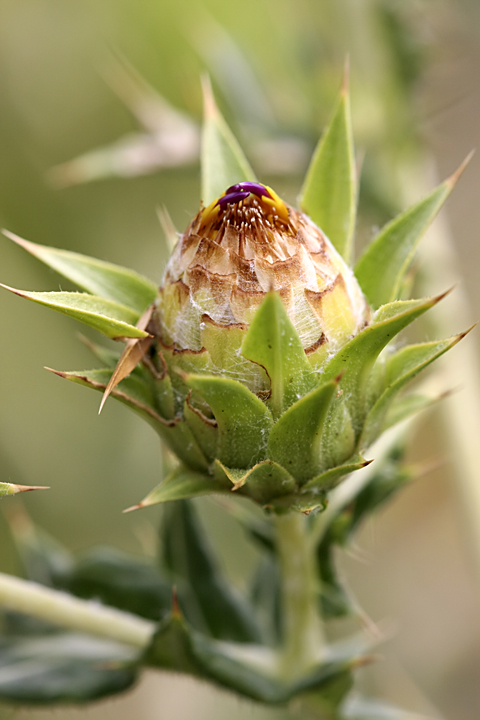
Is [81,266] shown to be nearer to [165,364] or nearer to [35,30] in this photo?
[165,364]

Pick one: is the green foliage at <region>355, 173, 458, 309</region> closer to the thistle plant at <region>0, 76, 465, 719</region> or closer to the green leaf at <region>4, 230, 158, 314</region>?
the thistle plant at <region>0, 76, 465, 719</region>

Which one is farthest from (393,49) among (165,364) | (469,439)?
(165,364)

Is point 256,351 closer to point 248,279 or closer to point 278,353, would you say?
point 278,353

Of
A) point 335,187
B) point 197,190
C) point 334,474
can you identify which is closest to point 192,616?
point 334,474

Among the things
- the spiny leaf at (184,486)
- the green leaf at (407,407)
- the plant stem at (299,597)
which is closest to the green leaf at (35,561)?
the plant stem at (299,597)

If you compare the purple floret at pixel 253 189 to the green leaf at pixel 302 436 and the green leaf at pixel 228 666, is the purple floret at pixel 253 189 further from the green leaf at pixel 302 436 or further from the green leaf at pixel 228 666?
the green leaf at pixel 228 666

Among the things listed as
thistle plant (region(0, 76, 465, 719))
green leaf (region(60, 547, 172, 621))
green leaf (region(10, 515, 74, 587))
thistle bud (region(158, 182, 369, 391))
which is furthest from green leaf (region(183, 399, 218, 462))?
green leaf (region(10, 515, 74, 587))
